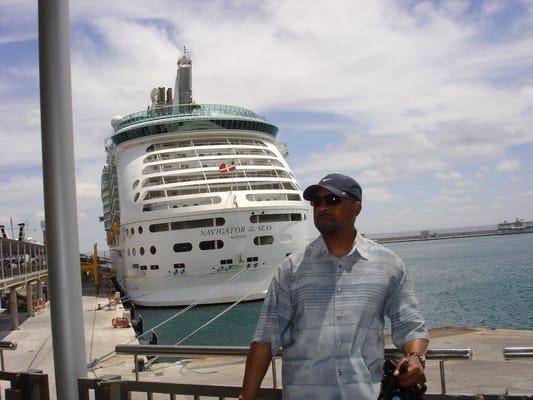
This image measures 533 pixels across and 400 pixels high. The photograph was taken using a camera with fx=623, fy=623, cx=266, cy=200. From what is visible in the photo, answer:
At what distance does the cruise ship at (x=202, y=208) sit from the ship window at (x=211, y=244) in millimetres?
45

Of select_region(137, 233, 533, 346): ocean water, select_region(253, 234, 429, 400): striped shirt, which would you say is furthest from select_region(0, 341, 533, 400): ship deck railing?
select_region(137, 233, 533, 346): ocean water

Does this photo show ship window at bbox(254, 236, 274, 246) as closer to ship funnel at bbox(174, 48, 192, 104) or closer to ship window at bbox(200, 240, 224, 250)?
ship window at bbox(200, 240, 224, 250)

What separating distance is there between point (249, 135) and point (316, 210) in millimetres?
31042

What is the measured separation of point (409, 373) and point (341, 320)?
381 millimetres

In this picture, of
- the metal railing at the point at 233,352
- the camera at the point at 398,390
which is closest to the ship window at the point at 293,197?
the metal railing at the point at 233,352

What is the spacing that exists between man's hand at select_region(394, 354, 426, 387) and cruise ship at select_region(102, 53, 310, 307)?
24066mm

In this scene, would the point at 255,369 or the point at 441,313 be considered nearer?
the point at 255,369

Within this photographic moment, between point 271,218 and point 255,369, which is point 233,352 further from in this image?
point 271,218

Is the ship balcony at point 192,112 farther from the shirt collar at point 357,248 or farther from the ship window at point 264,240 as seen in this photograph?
the shirt collar at point 357,248

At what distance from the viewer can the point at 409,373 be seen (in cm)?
244

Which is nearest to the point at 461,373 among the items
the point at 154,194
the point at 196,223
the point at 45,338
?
the point at 45,338

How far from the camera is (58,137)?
368 centimetres

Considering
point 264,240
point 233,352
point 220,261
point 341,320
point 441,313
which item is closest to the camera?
point 341,320

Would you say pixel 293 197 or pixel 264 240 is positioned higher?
pixel 293 197
